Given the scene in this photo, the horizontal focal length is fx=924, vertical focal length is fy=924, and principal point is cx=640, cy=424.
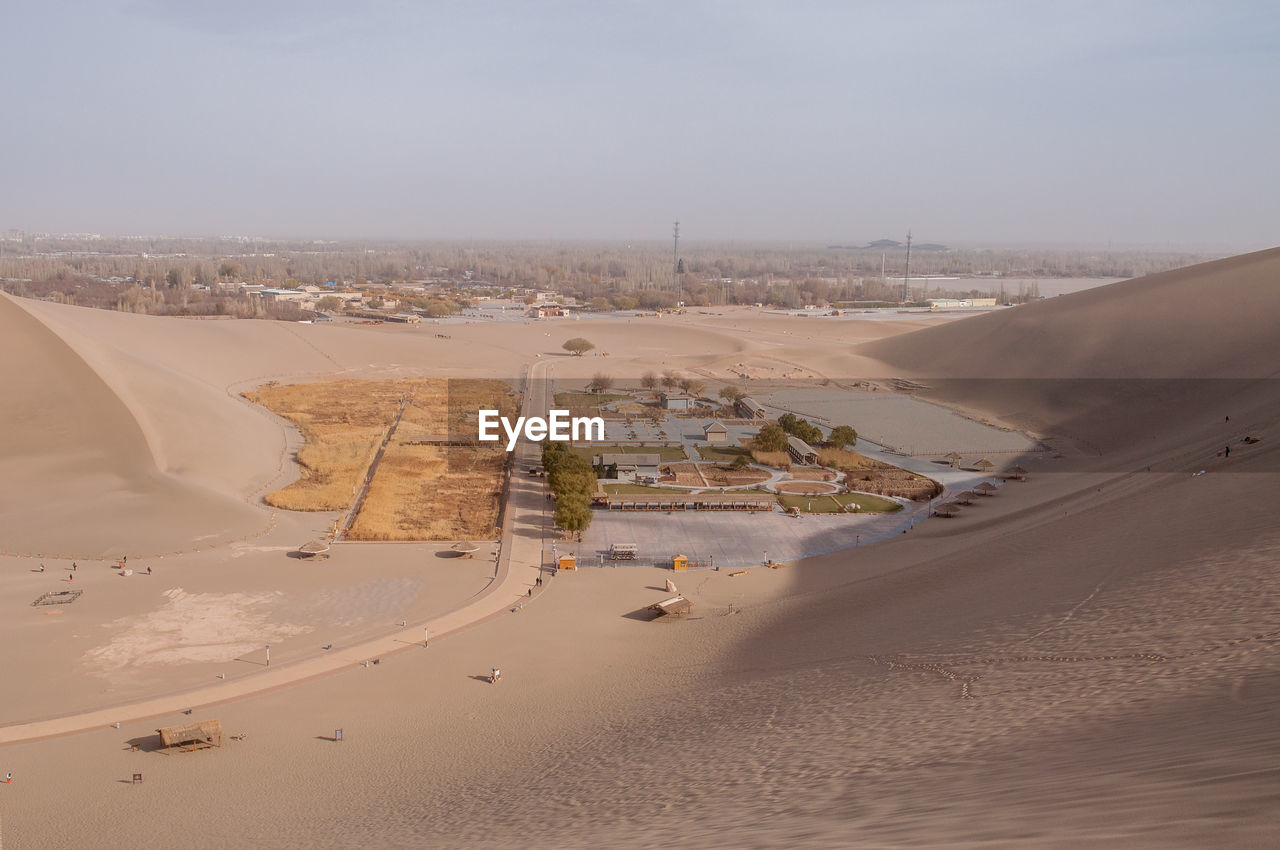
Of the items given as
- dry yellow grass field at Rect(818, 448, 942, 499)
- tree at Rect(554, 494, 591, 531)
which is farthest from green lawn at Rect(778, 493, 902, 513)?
tree at Rect(554, 494, 591, 531)

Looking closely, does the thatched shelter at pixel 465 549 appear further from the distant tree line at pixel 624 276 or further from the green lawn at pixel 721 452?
the distant tree line at pixel 624 276

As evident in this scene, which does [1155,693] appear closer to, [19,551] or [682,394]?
[19,551]

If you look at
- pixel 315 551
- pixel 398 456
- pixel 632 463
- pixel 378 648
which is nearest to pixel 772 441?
pixel 632 463

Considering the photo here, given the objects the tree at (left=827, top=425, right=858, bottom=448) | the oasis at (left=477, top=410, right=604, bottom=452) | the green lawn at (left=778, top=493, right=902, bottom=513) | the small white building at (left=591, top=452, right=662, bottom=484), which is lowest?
the green lawn at (left=778, top=493, right=902, bottom=513)

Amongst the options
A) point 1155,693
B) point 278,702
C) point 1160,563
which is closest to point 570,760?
point 278,702

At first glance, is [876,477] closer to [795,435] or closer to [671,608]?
[795,435]

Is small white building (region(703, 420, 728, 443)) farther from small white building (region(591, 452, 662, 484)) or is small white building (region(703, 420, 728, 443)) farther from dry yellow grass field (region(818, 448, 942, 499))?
small white building (region(591, 452, 662, 484))

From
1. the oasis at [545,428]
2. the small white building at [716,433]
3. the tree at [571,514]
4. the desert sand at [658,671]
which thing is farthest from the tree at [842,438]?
the tree at [571,514]
